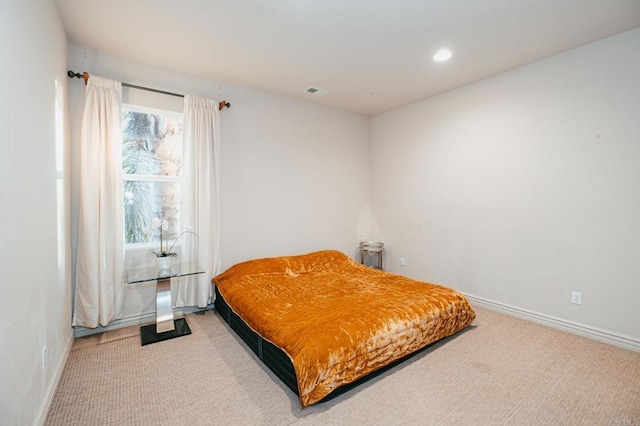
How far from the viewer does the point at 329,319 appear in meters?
2.22

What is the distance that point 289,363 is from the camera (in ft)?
6.35

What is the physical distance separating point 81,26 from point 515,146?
14.1 ft

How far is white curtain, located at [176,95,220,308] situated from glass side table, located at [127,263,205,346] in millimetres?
314

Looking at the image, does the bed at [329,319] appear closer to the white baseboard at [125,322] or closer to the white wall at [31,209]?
the white baseboard at [125,322]

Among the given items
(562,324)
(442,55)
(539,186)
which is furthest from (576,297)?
(442,55)

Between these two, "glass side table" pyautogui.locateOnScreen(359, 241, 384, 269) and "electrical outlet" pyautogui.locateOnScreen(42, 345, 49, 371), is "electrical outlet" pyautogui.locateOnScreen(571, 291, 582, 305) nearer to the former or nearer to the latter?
"glass side table" pyautogui.locateOnScreen(359, 241, 384, 269)

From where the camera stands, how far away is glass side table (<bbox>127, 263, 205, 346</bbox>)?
8.97 ft

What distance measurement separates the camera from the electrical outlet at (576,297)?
2819 millimetres

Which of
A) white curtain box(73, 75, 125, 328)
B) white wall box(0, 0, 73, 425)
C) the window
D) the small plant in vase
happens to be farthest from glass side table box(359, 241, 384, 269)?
white wall box(0, 0, 73, 425)

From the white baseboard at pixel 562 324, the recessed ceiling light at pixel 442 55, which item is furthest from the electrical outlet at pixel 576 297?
the recessed ceiling light at pixel 442 55

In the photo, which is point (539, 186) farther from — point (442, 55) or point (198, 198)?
point (198, 198)

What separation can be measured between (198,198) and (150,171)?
1.84 feet

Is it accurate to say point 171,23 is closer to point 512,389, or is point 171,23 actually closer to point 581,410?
point 512,389

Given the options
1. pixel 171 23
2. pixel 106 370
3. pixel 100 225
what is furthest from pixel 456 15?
pixel 106 370
